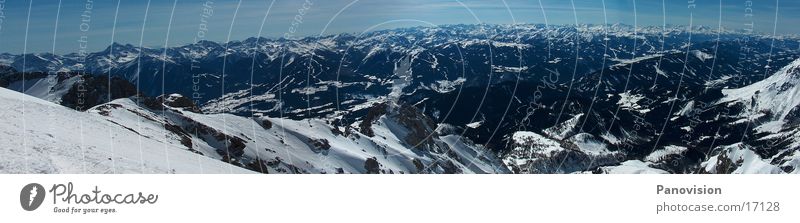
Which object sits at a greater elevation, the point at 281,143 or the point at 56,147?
the point at 56,147

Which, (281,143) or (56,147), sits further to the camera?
(281,143)

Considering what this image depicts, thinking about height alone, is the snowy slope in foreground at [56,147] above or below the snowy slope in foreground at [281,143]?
above

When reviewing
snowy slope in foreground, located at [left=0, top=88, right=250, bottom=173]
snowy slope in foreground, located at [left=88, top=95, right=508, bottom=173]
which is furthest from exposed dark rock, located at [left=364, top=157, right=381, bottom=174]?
snowy slope in foreground, located at [left=0, top=88, right=250, bottom=173]

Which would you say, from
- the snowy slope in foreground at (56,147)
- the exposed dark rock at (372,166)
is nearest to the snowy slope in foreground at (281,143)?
the exposed dark rock at (372,166)

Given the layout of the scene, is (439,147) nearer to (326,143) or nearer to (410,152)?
(410,152)

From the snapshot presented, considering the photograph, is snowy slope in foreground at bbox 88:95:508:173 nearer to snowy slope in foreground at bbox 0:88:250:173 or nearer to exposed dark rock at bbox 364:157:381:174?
exposed dark rock at bbox 364:157:381:174

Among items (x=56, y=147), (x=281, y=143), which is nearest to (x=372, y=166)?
(x=281, y=143)

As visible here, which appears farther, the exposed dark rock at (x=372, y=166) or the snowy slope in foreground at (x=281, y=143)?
the exposed dark rock at (x=372, y=166)

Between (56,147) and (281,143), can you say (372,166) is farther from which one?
(56,147)

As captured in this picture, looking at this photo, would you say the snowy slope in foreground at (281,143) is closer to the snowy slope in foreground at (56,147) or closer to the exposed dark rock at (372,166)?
the exposed dark rock at (372,166)

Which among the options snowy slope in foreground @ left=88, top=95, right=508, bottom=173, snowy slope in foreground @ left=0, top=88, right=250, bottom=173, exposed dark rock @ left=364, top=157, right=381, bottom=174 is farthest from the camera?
exposed dark rock @ left=364, top=157, right=381, bottom=174
